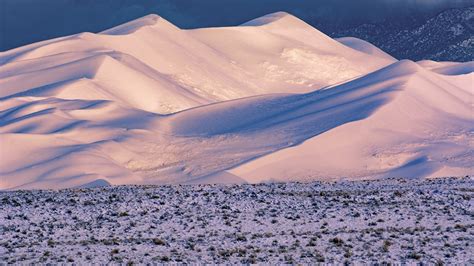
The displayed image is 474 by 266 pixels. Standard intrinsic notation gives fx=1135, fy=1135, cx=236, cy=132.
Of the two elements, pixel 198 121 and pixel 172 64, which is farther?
pixel 172 64

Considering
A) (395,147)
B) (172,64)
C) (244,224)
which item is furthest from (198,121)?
(244,224)

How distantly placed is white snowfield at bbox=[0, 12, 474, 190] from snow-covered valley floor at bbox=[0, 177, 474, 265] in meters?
20.3

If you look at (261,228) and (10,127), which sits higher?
(10,127)

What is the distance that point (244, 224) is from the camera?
22984 mm

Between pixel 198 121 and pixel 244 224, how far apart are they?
1748 inches

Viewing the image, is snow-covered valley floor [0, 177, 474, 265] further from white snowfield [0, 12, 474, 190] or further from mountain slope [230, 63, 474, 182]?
mountain slope [230, 63, 474, 182]

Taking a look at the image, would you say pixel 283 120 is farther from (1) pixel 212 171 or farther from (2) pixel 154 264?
(2) pixel 154 264

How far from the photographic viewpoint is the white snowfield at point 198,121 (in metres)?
52.1

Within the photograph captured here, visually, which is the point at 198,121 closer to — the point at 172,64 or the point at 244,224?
the point at 172,64

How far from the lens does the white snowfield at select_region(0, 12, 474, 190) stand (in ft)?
171

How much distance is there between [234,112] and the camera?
2694 inches

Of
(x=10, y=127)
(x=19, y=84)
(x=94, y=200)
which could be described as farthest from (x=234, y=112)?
(x=94, y=200)

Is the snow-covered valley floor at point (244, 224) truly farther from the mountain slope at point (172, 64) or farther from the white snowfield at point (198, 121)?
the mountain slope at point (172, 64)

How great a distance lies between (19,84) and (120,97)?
33.8ft
